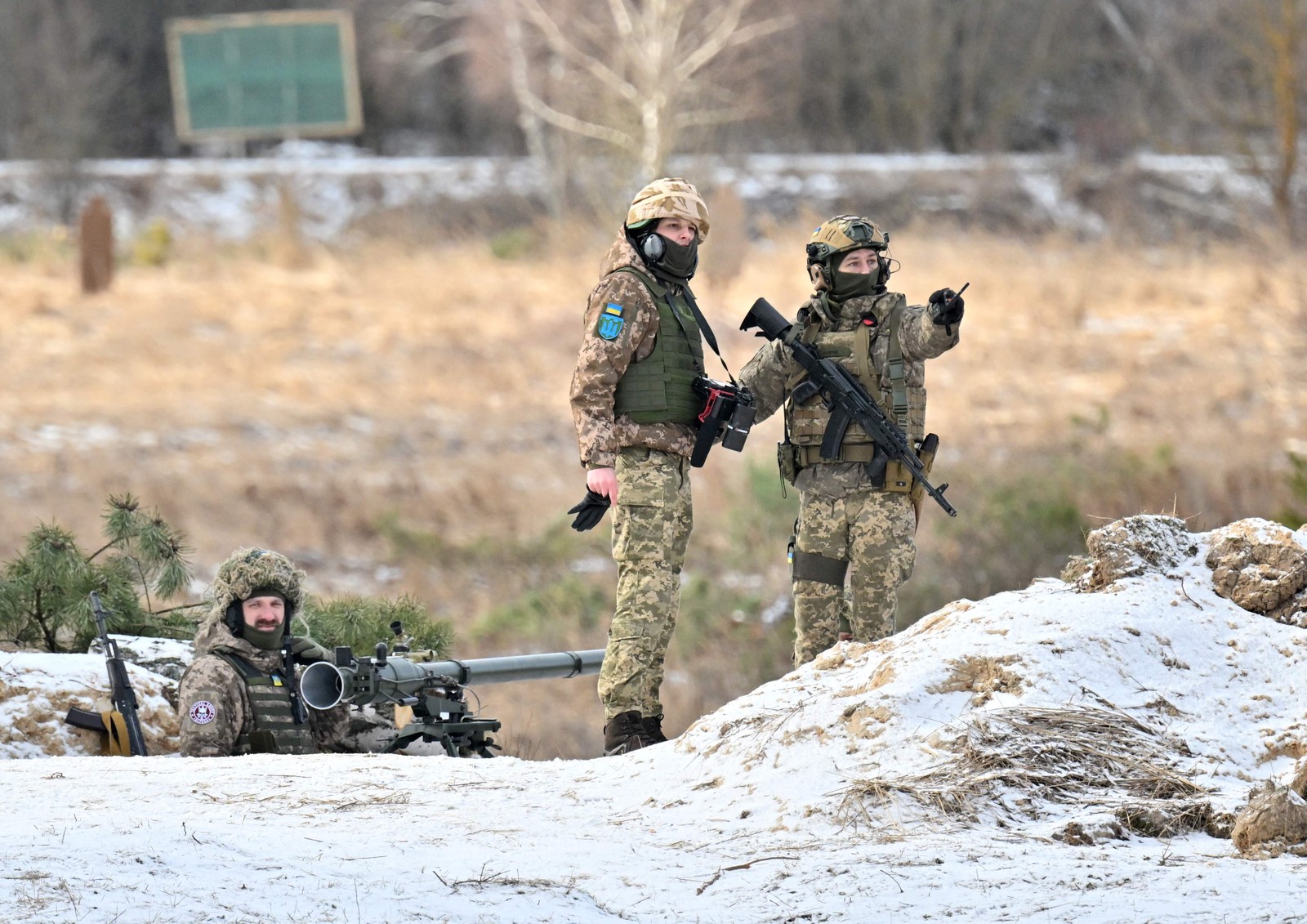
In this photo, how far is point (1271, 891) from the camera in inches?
135

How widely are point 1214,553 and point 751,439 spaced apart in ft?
39.3

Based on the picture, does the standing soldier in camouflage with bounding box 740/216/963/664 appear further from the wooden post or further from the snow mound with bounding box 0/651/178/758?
the wooden post

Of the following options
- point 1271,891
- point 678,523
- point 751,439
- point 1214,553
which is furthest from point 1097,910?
point 751,439

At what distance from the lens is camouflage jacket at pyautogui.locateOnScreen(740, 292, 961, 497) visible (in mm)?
5844

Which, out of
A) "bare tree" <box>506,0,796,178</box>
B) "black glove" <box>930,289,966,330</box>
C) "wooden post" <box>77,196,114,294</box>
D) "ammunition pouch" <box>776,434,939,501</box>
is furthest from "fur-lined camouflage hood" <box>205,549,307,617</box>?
"bare tree" <box>506,0,796,178</box>

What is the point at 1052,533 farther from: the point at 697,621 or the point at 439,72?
the point at 439,72

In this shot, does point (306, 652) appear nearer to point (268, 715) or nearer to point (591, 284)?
point (268, 715)

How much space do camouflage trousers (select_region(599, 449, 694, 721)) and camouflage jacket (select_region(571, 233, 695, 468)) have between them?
7 centimetres

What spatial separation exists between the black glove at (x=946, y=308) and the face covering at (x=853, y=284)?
0.29 meters

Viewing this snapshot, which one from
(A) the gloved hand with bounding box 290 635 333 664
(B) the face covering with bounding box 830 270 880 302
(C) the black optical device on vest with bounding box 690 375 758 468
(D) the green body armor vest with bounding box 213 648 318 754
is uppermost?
(B) the face covering with bounding box 830 270 880 302

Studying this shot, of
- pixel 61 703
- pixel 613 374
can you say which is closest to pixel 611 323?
pixel 613 374

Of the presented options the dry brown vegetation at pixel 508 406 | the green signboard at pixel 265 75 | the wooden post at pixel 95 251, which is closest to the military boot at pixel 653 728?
the dry brown vegetation at pixel 508 406

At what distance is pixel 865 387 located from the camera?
232 inches

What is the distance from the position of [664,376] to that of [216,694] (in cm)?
179
